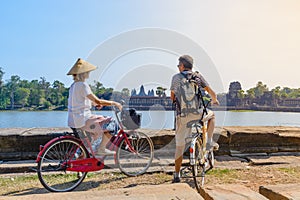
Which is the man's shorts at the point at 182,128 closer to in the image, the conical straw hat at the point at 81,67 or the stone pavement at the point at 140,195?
the conical straw hat at the point at 81,67

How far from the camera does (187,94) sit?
10.9 ft

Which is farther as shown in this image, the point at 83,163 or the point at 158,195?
the point at 83,163

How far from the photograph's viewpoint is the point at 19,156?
4.21 m

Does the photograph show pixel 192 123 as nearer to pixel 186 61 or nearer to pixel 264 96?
pixel 186 61

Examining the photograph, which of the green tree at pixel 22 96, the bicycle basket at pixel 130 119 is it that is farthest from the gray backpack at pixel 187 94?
the green tree at pixel 22 96

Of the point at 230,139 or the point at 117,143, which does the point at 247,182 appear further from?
the point at 117,143

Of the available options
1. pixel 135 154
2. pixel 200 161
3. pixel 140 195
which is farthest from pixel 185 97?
pixel 140 195

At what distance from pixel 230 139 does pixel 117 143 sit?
225 centimetres

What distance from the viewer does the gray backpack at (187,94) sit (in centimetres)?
329

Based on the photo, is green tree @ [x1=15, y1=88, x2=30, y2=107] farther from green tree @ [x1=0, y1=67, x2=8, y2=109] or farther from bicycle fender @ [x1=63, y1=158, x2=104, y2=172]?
bicycle fender @ [x1=63, y1=158, x2=104, y2=172]

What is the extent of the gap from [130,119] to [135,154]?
574mm

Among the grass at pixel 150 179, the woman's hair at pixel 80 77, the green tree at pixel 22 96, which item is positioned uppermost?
the woman's hair at pixel 80 77

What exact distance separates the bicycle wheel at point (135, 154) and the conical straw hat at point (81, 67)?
44.2 inches

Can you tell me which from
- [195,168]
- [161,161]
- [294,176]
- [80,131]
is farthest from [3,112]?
[294,176]
